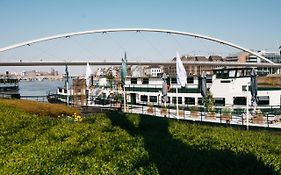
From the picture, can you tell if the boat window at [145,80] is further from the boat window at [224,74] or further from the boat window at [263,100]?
the boat window at [263,100]

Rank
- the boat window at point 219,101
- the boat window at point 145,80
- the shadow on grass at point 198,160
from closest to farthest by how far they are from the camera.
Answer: the shadow on grass at point 198,160 → the boat window at point 219,101 → the boat window at point 145,80

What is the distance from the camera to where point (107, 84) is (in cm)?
5119

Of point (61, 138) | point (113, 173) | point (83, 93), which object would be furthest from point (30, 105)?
point (83, 93)

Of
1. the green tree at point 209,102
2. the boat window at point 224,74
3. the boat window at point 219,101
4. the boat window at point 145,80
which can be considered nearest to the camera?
the green tree at point 209,102

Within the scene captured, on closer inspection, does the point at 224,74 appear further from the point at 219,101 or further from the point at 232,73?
the point at 219,101

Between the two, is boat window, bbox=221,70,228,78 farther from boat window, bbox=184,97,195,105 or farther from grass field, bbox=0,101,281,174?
grass field, bbox=0,101,281,174

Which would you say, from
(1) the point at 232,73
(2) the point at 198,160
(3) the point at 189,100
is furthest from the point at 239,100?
(2) the point at 198,160

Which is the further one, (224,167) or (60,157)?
(60,157)

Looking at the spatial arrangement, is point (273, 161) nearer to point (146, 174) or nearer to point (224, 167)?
point (224, 167)

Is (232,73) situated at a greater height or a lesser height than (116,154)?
greater

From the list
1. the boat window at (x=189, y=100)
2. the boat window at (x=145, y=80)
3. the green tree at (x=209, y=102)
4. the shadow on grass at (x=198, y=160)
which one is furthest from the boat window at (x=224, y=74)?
the shadow on grass at (x=198, y=160)

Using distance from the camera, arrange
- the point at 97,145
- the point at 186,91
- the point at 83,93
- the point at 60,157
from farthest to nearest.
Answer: the point at 83,93
the point at 186,91
the point at 97,145
the point at 60,157

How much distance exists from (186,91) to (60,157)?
25414 mm

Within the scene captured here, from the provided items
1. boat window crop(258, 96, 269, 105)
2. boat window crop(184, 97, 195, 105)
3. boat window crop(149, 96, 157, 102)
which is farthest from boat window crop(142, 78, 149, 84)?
boat window crop(258, 96, 269, 105)
